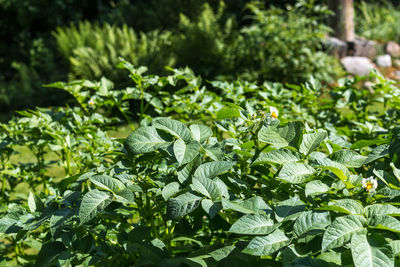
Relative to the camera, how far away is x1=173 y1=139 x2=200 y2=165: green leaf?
1042mm

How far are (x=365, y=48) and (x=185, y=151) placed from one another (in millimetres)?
7837

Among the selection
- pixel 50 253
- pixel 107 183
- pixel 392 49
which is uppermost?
pixel 107 183

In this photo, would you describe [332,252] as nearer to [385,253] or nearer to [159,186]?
[385,253]

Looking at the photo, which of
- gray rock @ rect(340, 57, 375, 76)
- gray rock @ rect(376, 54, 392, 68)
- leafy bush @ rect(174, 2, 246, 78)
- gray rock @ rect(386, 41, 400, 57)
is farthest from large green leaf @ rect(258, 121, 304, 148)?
gray rock @ rect(386, 41, 400, 57)

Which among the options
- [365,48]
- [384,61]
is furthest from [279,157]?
[365,48]

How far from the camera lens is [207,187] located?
98 centimetres

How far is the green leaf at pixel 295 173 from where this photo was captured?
994 millimetres

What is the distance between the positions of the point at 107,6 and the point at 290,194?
32.7 feet

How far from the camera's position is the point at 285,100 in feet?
7.45

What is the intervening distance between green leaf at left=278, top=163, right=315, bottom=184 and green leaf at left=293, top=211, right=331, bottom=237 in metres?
0.10

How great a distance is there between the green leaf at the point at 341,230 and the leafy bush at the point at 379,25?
8770 millimetres

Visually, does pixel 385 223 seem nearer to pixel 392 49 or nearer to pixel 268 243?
pixel 268 243

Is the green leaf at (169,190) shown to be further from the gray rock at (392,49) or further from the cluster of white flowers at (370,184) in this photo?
the gray rock at (392,49)

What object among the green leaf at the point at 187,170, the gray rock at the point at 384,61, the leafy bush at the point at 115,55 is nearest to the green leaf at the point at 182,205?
the green leaf at the point at 187,170
